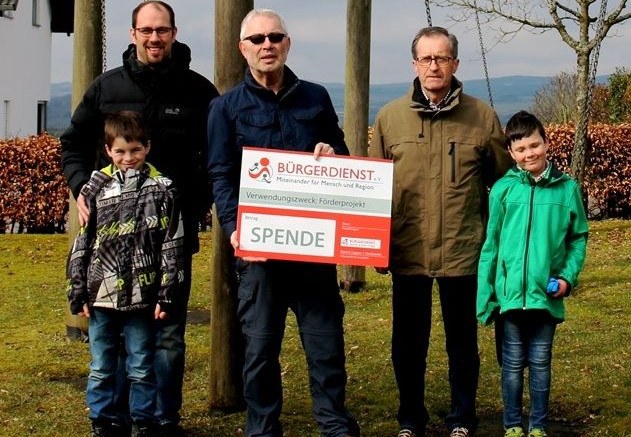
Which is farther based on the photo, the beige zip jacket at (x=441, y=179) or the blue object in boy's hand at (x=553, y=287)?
the beige zip jacket at (x=441, y=179)

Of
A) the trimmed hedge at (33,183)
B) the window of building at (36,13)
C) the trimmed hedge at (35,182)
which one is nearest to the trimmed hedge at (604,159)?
the trimmed hedge at (35,182)

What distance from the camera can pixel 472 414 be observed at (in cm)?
659

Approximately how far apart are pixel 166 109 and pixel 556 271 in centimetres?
221

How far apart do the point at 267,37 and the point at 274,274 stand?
1.18 meters

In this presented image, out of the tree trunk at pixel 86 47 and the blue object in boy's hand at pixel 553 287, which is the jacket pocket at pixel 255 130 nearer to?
the blue object in boy's hand at pixel 553 287

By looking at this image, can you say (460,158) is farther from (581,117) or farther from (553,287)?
(581,117)

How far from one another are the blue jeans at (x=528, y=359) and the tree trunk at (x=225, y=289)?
64.6 inches

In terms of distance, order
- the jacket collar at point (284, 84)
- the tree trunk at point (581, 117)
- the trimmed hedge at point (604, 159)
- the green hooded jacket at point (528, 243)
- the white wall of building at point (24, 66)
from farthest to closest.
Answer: the white wall of building at point (24, 66) → the trimmed hedge at point (604, 159) → the tree trunk at point (581, 117) → the green hooded jacket at point (528, 243) → the jacket collar at point (284, 84)

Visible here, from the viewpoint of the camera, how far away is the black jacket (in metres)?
6.42

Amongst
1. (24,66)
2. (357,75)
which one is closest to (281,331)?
(357,75)

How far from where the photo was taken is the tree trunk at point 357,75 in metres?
11.9

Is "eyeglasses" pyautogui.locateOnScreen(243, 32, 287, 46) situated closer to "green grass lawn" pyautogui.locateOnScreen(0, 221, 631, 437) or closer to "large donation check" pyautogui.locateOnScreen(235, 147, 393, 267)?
"large donation check" pyautogui.locateOnScreen(235, 147, 393, 267)

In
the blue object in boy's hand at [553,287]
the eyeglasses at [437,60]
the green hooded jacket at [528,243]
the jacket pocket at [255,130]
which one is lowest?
the blue object in boy's hand at [553,287]

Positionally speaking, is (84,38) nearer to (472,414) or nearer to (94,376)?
(94,376)
